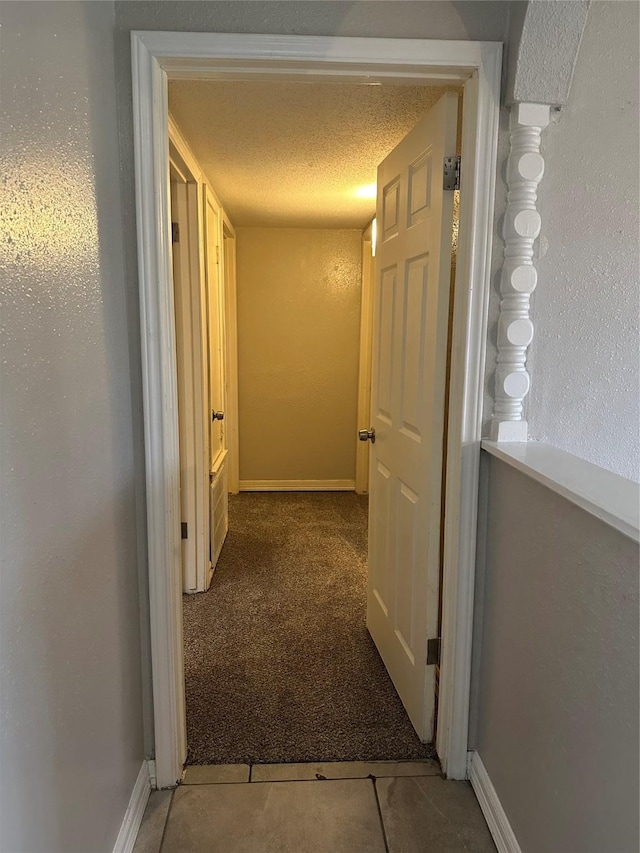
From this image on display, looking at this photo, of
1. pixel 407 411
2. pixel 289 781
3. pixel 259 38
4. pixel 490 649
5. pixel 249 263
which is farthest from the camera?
pixel 249 263

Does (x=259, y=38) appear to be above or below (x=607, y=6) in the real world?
below

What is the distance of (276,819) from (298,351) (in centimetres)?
Result: 345

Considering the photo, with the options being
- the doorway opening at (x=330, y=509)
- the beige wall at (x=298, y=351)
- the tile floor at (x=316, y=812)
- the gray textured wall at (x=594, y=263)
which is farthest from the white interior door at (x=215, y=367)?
the gray textured wall at (x=594, y=263)

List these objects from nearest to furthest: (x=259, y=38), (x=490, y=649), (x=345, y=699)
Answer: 1. (x=259, y=38)
2. (x=490, y=649)
3. (x=345, y=699)

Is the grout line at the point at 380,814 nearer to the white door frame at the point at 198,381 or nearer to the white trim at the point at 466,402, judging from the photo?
the white trim at the point at 466,402

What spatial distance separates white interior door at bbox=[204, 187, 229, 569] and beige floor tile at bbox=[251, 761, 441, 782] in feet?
4.64

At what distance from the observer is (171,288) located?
1.47 metres

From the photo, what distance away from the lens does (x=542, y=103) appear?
1.37 metres

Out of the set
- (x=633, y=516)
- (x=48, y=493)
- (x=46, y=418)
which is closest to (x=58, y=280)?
(x=46, y=418)

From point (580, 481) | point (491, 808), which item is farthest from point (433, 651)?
point (580, 481)

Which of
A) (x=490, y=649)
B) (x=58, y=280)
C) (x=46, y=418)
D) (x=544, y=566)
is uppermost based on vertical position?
(x=58, y=280)

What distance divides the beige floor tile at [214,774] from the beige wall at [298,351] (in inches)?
120

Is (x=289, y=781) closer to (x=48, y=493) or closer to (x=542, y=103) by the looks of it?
(x=48, y=493)

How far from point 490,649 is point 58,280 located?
1434 mm
